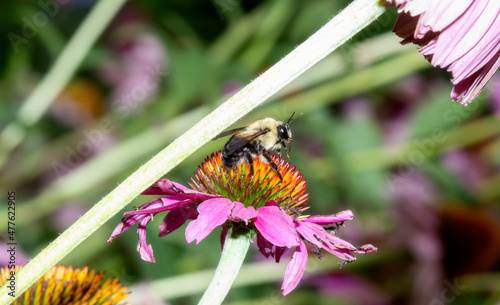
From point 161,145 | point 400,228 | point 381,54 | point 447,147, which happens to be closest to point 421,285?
point 400,228

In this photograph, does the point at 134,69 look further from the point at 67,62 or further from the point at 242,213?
the point at 242,213

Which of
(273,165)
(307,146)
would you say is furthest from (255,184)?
(307,146)

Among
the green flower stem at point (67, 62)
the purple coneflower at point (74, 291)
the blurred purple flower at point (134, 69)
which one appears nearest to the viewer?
the purple coneflower at point (74, 291)

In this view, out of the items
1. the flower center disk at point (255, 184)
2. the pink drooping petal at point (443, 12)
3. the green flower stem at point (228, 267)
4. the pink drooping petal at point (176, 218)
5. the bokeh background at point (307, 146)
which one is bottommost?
the green flower stem at point (228, 267)

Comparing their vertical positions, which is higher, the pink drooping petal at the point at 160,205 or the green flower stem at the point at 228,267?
the pink drooping petal at the point at 160,205

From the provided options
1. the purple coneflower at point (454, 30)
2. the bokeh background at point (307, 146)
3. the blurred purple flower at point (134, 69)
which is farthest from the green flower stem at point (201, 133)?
the blurred purple flower at point (134, 69)

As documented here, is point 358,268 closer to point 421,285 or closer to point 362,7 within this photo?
point 421,285

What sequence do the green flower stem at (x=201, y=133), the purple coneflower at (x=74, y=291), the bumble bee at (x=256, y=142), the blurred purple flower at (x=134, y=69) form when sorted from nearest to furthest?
the green flower stem at (x=201, y=133)
the purple coneflower at (x=74, y=291)
the bumble bee at (x=256, y=142)
the blurred purple flower at (x=134, y=69)

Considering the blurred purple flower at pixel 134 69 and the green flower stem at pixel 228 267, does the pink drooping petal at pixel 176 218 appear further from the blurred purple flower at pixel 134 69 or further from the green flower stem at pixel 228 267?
the blurred purple flower at pixel 134 69
